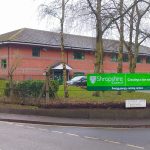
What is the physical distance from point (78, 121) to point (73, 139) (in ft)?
17.7

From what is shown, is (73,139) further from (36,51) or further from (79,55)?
(79,55)

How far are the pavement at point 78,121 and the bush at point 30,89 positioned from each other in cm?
265

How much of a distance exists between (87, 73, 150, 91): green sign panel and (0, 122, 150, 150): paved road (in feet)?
17.3

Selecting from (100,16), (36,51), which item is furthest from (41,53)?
(100,16)

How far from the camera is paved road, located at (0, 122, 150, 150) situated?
11.2m

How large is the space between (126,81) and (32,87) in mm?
5292

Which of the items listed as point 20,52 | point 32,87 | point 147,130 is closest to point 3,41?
point 20,52

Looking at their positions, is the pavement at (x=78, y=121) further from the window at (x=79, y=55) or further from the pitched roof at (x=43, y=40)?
the window at (x=79, y=55)

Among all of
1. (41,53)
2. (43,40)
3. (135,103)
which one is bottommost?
(135,103)

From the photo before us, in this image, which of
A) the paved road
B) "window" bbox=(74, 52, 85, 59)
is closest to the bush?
the paved road

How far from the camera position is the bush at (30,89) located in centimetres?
2208

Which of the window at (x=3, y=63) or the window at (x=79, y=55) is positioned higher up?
the window at (x=79, y=55)

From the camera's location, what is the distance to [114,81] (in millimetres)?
21031

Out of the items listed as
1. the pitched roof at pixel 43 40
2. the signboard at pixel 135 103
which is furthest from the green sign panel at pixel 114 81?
the pitched roof at pixel 43 40
